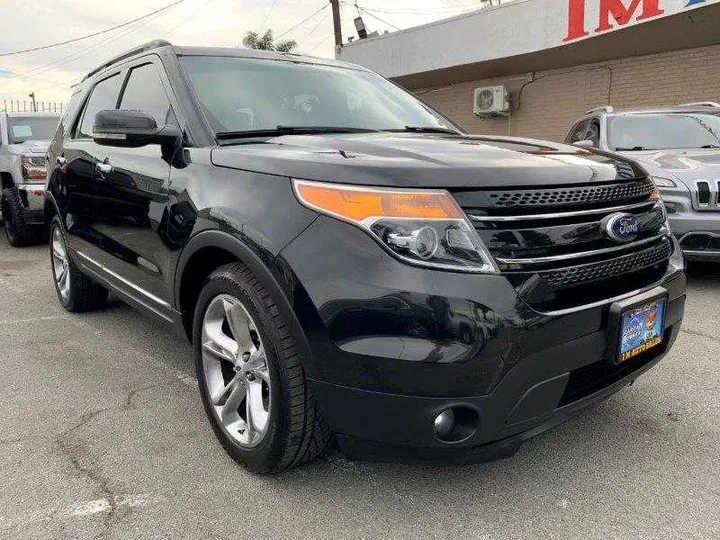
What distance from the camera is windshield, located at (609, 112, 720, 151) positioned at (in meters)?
6.11

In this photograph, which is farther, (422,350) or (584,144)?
(584,144)

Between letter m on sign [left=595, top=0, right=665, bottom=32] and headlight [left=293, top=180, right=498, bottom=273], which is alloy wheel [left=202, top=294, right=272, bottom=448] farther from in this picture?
letter m on sign [left=595, top=0, right=665, bottom=32]

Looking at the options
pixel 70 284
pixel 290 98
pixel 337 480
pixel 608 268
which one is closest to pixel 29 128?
pixel 70 284

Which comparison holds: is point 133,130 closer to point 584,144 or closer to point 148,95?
point 148,95

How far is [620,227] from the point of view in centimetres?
211

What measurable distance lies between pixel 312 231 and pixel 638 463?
1586mm

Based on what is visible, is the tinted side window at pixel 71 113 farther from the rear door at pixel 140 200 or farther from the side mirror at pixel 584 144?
the side mirror at pixel 584 144

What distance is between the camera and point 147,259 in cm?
293

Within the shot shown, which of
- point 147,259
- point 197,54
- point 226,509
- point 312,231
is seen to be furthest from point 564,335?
point 197,54

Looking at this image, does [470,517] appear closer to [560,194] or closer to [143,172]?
[560,194]

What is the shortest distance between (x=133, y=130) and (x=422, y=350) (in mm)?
1584

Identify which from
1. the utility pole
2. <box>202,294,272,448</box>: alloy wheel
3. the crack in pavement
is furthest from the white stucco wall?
the crack in pavement

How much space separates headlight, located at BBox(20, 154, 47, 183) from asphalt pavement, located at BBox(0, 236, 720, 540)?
5.34 m

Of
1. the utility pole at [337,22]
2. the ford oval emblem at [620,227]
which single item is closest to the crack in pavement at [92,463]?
the ford oval emblem at [620,227]
